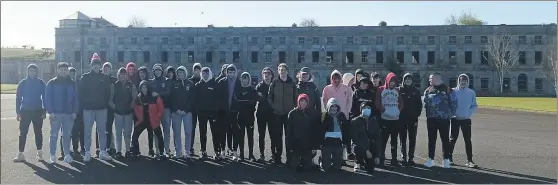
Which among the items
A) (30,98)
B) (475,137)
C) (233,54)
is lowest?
(475,137)

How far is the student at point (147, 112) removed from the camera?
9.95m

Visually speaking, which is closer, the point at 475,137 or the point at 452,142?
the point at 452,142

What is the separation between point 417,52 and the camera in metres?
63.9

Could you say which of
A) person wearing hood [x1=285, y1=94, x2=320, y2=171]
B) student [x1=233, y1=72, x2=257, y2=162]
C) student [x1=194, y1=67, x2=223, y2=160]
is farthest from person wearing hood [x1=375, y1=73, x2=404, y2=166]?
student [x1=194, y1=67, x2=223, y2=160]

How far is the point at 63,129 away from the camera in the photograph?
978 cm

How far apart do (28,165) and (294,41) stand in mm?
56194

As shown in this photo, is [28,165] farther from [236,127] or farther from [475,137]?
[475,137]

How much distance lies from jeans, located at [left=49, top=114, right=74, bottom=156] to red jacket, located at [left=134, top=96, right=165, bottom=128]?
4.11ft

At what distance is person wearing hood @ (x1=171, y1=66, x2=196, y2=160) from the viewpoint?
33.1 feet

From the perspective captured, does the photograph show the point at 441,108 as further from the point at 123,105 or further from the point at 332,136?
the point at 123,105

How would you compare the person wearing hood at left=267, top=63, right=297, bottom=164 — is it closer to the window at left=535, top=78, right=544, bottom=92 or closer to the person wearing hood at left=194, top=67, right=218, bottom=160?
the person wearing hood at left=194, top=67, right=218, bottom=160

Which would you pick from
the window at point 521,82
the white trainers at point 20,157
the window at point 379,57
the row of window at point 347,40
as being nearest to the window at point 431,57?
the row of window at point 347,40

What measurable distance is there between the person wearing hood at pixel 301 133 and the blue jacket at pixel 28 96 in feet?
16.6

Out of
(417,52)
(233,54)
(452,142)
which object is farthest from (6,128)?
(417,52)
